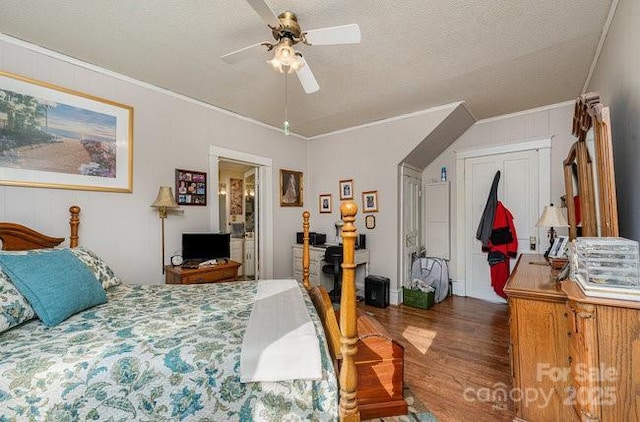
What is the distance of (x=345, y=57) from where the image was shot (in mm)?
2338

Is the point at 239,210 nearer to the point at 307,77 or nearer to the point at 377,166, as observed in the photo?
the point at 377,166

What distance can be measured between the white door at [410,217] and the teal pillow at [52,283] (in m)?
3.42

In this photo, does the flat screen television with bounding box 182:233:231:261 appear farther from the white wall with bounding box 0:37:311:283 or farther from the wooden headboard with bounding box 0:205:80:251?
the wooden headboard with bounding box 0:205:80:251

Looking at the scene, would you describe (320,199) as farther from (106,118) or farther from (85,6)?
(85,6)

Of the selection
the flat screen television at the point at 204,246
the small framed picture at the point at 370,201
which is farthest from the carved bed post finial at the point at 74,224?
the small framed picture at the point at 370,201

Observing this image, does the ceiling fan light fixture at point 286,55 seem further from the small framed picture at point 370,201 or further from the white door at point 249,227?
the white door at point 249,227

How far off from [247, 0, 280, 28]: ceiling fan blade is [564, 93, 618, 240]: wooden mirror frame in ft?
5.72

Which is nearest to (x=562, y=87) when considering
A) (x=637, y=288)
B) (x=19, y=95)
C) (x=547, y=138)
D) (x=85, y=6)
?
(x=547, y=138)

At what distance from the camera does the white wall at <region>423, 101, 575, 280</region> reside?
336cm

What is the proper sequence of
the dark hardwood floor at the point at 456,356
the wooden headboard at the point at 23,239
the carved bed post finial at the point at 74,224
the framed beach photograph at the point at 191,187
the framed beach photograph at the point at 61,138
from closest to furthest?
the dark hardwood floor at the point at 456,356, the wooden headboard at the point at 23,239, the framed beach photograph at the point at 61,138, the carved bed post finial at the point at 74,224, the framed beach photograph at the point at 191,187

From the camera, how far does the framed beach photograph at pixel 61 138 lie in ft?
6.85

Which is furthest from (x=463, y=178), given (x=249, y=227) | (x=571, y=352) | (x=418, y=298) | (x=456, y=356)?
(x=249, y=227)

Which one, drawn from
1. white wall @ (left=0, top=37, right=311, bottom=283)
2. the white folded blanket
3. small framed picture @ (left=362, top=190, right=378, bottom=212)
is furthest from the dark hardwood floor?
white wall @ (left=0, top=37, right=311, bottom=283)

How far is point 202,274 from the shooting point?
272 centimetres
